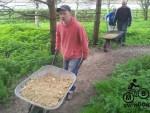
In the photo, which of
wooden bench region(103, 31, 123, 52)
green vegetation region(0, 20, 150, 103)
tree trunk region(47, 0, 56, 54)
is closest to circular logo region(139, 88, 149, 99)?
green vegetation region(0, 20, 150, 103)

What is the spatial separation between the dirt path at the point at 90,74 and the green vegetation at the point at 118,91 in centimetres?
28

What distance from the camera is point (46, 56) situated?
10633mm

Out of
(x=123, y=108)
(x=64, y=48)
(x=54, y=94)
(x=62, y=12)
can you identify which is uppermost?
(x=62, y=12)

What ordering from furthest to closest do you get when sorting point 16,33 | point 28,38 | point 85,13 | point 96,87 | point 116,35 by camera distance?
point 85,13 < point 16,33 < point 28,38 < point 116,35 < point 96,87

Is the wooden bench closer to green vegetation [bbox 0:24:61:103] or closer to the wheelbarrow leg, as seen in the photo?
the wheelbarrow leg

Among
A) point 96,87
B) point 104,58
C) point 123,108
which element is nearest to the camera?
point 123,108

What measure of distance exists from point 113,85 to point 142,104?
3.77 feet

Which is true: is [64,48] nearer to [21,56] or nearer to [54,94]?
[54,94]

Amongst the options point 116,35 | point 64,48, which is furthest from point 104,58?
point 64,48

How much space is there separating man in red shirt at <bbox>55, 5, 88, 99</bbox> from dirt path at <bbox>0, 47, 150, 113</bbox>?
2.49 feet

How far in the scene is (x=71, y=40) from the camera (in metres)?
7.26

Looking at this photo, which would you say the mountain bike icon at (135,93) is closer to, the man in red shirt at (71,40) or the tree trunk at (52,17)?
the man in red shirt at (71,40)

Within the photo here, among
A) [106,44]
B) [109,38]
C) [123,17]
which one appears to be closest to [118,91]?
[109,38]

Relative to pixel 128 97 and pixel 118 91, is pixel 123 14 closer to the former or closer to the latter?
pixel 118 91
